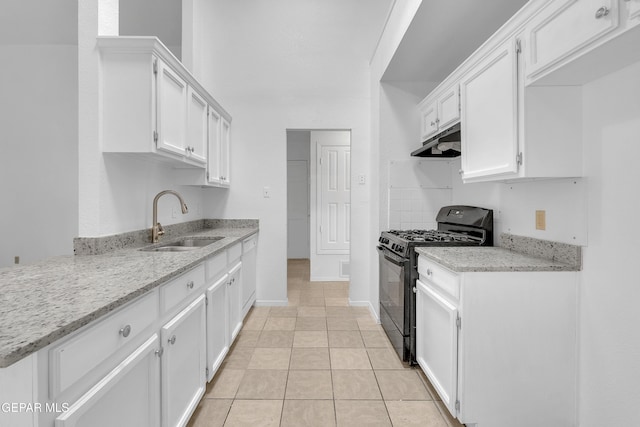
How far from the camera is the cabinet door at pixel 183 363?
4.54 feet

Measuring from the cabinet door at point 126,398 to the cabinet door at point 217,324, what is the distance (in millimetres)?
654

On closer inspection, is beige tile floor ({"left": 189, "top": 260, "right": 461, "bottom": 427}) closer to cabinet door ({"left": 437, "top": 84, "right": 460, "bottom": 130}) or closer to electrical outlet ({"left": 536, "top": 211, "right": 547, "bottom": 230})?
electrical outlet ({"left": 536, "top": 211, "right": 547, "bottom": 230})

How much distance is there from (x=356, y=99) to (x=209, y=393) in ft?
10.4

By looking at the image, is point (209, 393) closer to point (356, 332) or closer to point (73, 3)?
point (356, 332)

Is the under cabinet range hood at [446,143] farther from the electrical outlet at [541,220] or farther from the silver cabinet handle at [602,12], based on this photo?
the silver cabinet handle at [602,12]

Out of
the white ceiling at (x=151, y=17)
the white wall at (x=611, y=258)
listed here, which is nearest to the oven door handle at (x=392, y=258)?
the white wall at (x=611, y=258)

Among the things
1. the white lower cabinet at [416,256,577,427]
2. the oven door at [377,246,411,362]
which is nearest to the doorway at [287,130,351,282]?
the oven door at [377,246,411,362]

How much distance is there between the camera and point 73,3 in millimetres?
3336

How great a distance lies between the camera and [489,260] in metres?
1.76

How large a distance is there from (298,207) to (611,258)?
558 centimetres

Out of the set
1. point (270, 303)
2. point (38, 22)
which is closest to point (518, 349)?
point (270, 303)

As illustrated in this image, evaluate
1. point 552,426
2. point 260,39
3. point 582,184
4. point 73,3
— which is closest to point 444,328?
point 552,426

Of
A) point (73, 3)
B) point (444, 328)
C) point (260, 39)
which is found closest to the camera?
point (444, 328)

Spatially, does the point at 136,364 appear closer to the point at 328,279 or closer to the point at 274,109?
the point at 274,109
